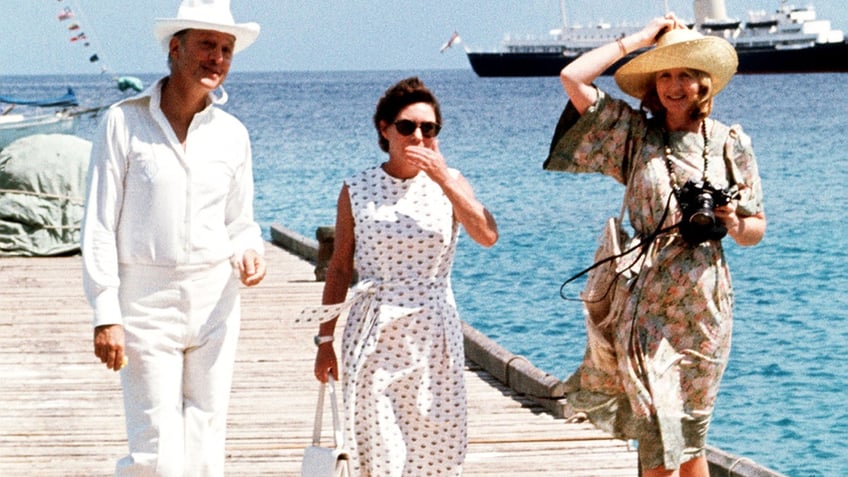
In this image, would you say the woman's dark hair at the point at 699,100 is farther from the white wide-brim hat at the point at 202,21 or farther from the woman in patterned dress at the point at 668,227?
the white wide-brim hat at the point at 202,21

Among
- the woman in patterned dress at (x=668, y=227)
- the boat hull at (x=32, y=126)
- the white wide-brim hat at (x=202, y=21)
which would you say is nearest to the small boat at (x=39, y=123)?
the boat hull at (x=32, y=126)

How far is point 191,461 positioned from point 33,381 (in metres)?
3.84

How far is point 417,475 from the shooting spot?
427 cm

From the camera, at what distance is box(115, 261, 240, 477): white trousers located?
13.4 ft

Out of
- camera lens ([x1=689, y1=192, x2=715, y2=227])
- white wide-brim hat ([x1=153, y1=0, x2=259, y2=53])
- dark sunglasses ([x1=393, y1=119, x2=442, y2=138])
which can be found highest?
white wide-brim hat ([x1=153, y1=0, x2=259, y2=53])

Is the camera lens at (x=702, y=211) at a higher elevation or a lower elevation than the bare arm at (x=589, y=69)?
lower

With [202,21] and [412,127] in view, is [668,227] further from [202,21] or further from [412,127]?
[202,21]

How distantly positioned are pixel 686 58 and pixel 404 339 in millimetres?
1125

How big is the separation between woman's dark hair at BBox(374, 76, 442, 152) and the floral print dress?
431mm

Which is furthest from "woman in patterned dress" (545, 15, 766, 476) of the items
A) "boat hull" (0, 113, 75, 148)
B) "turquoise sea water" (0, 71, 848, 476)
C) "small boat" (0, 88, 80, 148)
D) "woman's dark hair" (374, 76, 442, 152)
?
"small boat" (0, 88, 80, 148)

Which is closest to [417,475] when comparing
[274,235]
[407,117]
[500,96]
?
[407,117]

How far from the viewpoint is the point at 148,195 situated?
13.4 ft

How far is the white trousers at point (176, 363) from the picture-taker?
13.4 ft

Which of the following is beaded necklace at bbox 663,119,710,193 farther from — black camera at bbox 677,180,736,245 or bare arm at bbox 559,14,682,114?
bare arm at bbox 559,14,682,114
